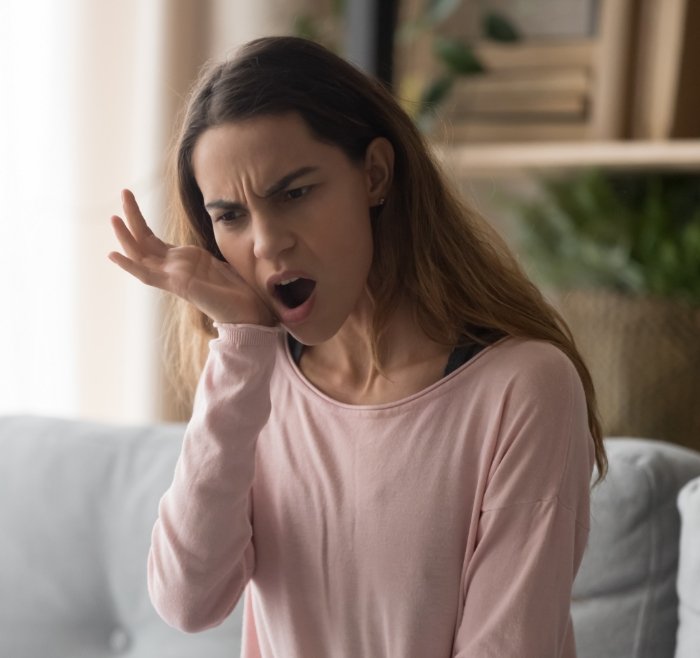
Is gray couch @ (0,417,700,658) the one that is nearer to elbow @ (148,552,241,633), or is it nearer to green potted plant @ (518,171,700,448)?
elbow @ (148,552,241,633)

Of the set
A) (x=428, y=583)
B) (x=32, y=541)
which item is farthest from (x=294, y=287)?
(x=32, y=541)

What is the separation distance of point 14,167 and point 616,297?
47.9 inches

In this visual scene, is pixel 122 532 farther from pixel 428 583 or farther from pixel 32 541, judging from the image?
pixel 428 583

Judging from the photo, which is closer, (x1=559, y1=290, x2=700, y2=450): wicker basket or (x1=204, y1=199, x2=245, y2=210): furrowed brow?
(x1=204, y1=199, x2=245, y2=210): furrowed brow

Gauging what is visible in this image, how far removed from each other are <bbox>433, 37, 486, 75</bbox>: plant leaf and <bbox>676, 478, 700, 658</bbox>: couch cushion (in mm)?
1399

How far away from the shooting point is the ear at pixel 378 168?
1.05 metres

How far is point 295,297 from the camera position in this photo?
1.08 meters

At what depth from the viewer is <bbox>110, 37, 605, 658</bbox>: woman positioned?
39.4 inches

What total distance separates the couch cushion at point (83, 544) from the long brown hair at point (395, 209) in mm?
544

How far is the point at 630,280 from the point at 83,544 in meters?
1.29

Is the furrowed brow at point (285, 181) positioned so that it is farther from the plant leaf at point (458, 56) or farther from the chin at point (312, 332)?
the plant leaf at point (458, 56)

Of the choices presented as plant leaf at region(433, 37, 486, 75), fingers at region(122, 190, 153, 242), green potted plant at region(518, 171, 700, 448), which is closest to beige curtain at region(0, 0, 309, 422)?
plant leaf at region(433, 37, 486, 75)

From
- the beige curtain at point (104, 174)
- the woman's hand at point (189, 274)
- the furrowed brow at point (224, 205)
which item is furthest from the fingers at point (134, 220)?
the beige curtain at point (104, 174)

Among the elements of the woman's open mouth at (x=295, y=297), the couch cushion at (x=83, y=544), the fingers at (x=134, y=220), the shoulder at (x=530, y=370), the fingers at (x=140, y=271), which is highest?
the fingers at (x=134, y=220)
